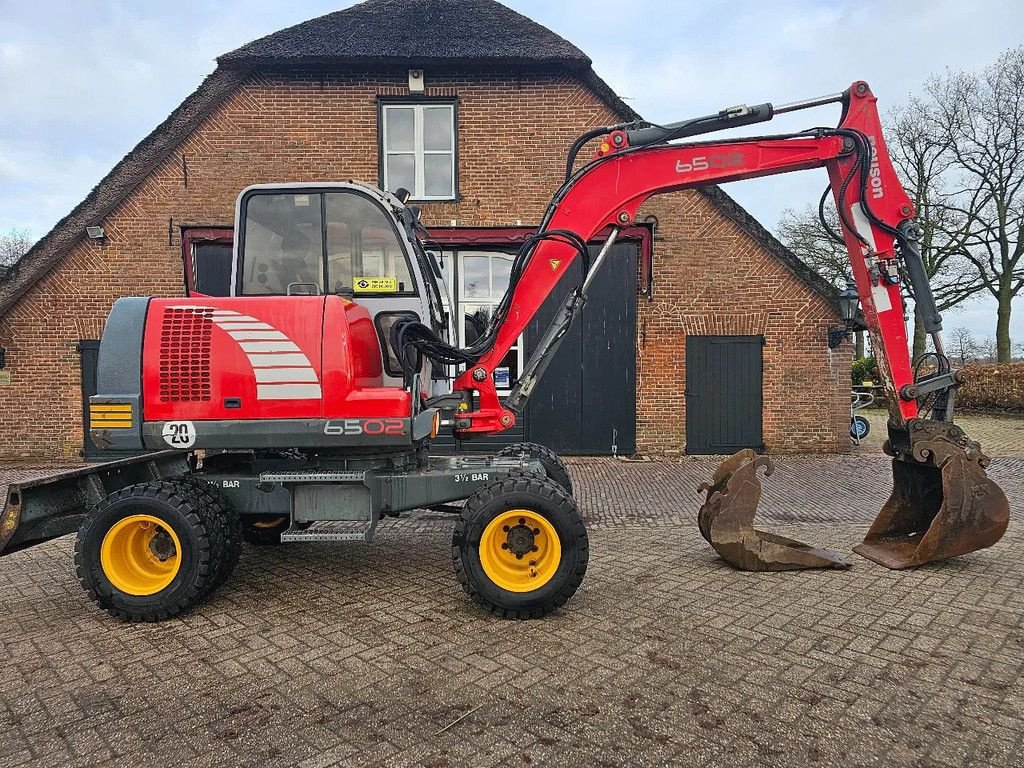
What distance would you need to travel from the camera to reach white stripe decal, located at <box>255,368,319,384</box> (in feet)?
12.4

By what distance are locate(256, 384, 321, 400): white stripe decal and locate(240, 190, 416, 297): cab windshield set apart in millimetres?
741

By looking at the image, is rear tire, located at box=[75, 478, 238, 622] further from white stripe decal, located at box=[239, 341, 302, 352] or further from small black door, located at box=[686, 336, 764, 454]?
small black door, located at box=[686, 336, 764, 454]

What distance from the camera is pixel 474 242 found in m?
10.1

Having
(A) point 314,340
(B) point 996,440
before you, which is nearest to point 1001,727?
(A) point 314,340

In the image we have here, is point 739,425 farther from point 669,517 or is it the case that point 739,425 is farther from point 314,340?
point 314,340

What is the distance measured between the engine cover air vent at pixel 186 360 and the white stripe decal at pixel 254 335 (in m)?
0.15

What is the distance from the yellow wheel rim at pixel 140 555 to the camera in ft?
12.3

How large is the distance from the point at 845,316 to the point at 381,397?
857 centimetres

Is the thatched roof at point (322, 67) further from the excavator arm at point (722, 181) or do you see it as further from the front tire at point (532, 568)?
the front tire at point (532, 568)

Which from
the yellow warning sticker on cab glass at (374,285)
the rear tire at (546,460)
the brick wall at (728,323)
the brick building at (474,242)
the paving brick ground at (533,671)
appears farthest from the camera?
the brick wall at (728,323)

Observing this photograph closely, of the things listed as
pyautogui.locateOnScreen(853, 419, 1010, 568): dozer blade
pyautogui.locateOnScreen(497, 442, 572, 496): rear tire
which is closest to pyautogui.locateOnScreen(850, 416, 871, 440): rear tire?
pyautogui.locateOnScreen(853, 419, 1010, 568): dozer blade

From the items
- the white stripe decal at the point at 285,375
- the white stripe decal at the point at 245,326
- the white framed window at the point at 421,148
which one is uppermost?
the white framed window at the point at 421,148

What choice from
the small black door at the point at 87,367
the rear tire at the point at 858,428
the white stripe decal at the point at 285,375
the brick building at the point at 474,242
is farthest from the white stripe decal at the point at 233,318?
the rear tire at the point at 858,428

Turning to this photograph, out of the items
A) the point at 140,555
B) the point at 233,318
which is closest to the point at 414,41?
the point at 233,318
